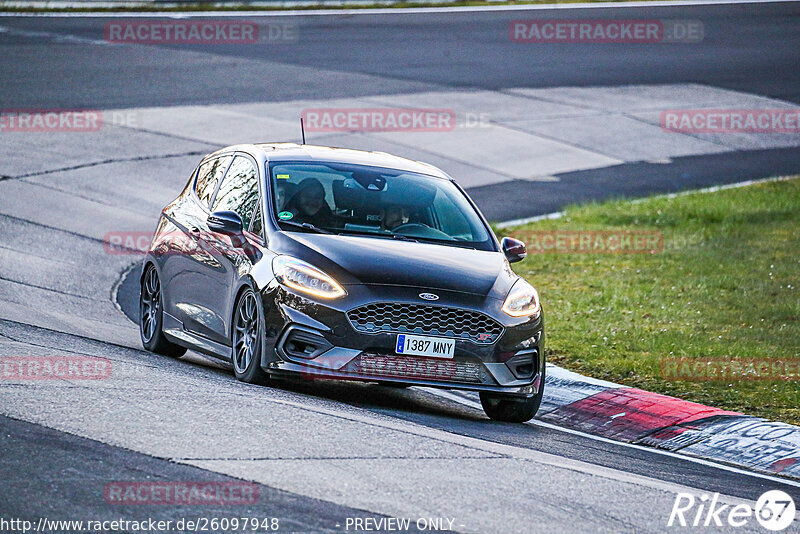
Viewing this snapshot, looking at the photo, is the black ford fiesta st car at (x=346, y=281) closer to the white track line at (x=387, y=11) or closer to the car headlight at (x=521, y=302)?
the car headlight at (x=521, y=302)

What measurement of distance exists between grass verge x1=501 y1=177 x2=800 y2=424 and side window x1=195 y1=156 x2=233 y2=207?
10.6 feet

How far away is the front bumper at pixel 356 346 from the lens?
9133 mm

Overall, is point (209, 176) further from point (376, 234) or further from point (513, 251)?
point (513, 251)

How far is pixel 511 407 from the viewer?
32.5 ft

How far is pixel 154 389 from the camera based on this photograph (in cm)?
879

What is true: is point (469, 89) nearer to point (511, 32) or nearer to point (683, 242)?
point (511, 32)

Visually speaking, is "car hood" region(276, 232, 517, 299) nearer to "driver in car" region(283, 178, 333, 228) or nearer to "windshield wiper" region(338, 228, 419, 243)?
"windshield wiper" region(338, 228, 419, 243)

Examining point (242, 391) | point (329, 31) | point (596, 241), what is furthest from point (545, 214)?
point (329, 31)

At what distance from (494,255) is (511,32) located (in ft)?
89.5

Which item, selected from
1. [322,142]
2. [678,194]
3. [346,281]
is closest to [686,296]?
[346,281]

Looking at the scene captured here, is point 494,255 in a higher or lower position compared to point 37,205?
higher

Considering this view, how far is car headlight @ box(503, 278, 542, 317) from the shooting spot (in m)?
9.59

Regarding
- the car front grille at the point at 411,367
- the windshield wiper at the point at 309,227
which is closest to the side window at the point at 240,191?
the windshield wiper at the point at 309,227

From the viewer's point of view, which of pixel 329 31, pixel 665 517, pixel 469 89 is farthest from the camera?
pixel 329 31
